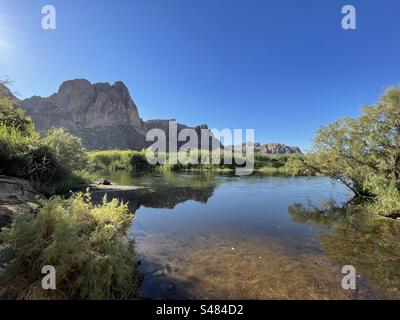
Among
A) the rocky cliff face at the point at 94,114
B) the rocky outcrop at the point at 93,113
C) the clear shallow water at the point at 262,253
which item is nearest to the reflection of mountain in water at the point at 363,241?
the clear shallow water at the point at 262,253

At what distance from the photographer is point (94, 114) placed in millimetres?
118062

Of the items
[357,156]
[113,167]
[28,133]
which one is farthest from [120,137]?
[357,156]

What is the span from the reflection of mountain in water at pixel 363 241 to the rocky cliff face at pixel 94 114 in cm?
9170

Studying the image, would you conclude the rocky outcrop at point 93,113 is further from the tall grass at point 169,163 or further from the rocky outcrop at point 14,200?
the rocky outcrop at point 14,200

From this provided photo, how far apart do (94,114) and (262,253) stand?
421 ft

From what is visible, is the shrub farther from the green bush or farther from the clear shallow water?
the green bush

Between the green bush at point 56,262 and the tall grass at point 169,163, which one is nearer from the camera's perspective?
the green bush at point 56,262

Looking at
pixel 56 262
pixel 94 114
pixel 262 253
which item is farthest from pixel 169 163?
pixel 94 114

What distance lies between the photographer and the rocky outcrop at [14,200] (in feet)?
16.7

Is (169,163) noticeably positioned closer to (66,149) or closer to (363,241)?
(66,149)

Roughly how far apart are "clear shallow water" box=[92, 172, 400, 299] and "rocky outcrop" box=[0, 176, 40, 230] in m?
2.96

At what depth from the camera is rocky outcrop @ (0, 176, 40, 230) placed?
5.09m
